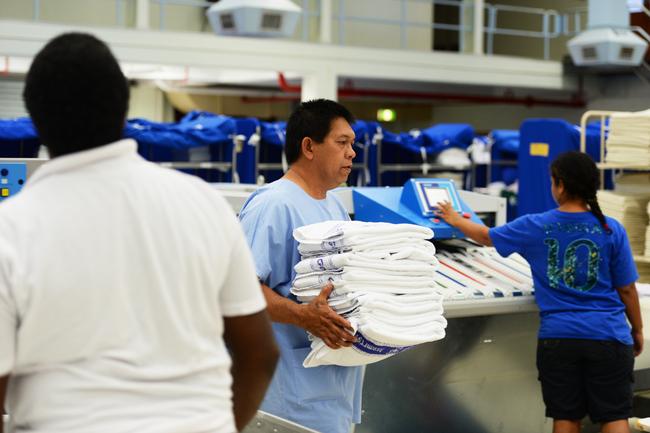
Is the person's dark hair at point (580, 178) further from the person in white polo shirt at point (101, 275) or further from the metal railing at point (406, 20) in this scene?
the metal railing at point (406, 20)


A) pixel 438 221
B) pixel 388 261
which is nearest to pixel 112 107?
pixel 388 261

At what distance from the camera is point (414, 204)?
3.81 metres

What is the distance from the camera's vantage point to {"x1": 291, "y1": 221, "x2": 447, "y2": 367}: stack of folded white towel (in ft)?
8.28

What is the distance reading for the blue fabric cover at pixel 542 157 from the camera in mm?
7031

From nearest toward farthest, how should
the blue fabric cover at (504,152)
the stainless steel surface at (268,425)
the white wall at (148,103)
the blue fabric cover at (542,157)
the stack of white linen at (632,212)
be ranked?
the stainless steel surface at (268,425) → the stack of white linen at (632,212) → the blue fabric cover at (542,157) → the blue fabric cover at (504,152) → the white wall at (148,103)

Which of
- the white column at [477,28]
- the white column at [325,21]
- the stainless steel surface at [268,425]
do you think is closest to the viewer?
the stainless steel surface at [268,425]

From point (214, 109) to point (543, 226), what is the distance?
47.4 feet

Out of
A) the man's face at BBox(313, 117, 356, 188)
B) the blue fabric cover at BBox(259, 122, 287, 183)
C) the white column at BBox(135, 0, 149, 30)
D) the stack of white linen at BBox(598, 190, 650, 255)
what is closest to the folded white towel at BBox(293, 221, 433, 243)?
the man's face at BBox(313, 117, 356, 188)

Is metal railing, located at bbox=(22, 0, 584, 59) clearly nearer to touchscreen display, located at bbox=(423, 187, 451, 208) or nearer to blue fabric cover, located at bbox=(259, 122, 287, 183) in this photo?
blue fabric cover, located at bbox=(259, 122, 287, 183)

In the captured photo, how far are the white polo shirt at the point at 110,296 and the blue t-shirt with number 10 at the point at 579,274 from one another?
245 cm

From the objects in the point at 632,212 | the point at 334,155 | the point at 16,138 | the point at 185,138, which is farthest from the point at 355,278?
the point at 185,138

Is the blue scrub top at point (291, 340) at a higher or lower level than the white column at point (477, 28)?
lower

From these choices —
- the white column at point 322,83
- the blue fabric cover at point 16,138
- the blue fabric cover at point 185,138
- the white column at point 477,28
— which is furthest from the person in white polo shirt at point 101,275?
the white column at point 477,28

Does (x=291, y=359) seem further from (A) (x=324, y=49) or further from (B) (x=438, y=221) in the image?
(A) (x=324, y=49)
